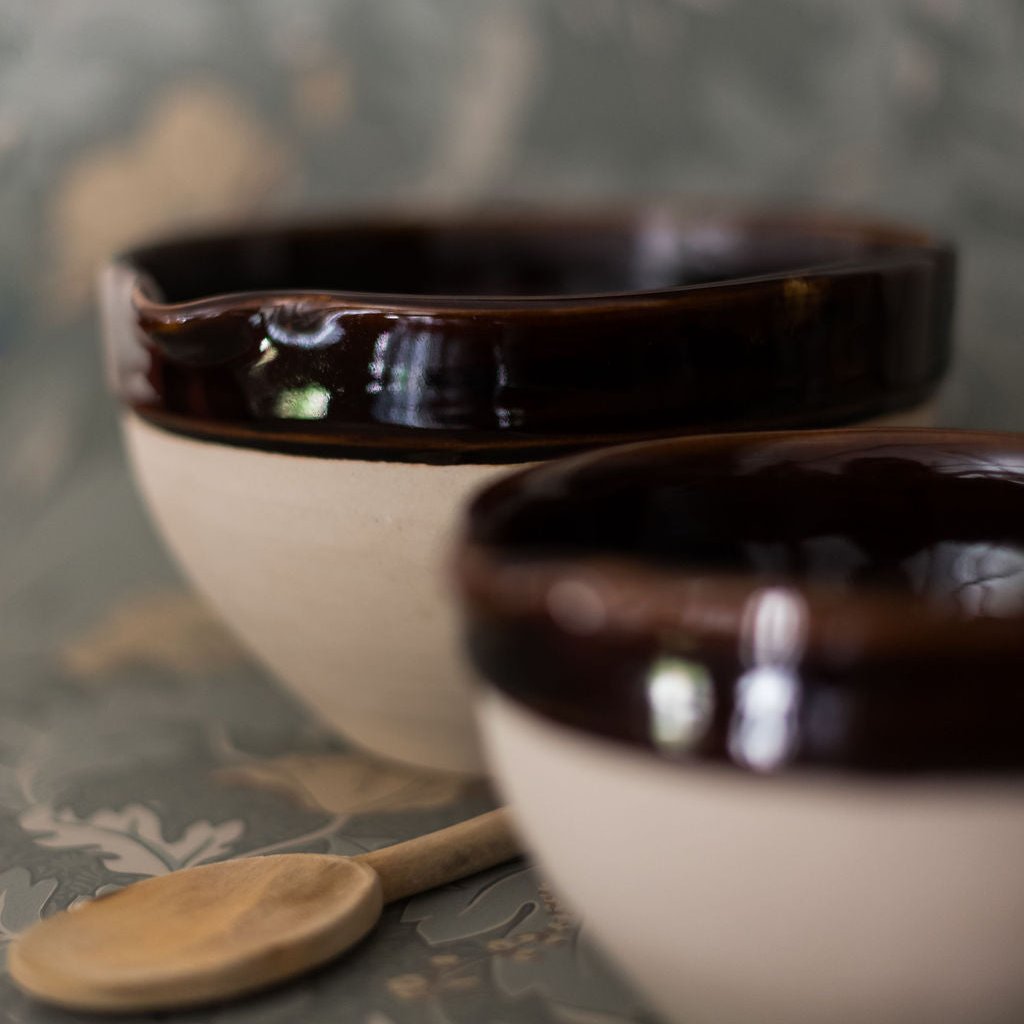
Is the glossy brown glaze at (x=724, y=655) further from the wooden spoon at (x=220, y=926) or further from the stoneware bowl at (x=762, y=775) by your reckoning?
the wooden spoon at (x=220, y=926)

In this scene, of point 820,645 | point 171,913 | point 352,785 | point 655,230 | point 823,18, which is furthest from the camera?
point 823,18

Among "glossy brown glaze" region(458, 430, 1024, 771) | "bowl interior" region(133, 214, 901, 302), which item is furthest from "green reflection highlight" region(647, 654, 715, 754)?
"bowl interior" region(133, 214, 901, 302)

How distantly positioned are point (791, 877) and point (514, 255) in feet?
1.42

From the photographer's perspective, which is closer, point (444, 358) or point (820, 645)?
point (820, 645)

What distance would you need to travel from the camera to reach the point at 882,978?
0.28 m

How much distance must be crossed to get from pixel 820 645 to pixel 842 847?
39 millimetres

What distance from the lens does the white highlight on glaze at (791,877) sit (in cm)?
27

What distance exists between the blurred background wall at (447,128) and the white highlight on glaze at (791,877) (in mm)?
562

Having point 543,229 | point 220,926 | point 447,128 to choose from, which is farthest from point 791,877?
point 447,128

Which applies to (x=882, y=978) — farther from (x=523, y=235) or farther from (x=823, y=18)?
(x=823, y=18)

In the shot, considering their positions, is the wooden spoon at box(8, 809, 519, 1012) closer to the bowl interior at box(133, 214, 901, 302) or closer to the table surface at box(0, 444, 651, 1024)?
the table surface at box(0, 444, 651, 1024)

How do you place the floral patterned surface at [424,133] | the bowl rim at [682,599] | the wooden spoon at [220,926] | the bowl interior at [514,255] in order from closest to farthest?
1. the bowl rim at [682,599]
2. the wooden spoon at [220,926]
3. the bowl interior at [514,255]
4. the floral patterned surface at [424,133]

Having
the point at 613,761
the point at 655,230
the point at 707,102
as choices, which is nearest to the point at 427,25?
the point at 707,102

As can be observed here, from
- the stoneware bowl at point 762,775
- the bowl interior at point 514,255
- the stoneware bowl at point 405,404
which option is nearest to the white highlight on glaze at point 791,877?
the stoneware bowl at point 762,775
